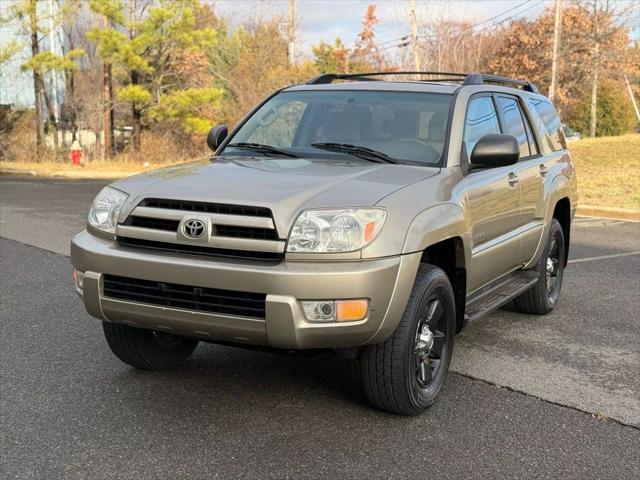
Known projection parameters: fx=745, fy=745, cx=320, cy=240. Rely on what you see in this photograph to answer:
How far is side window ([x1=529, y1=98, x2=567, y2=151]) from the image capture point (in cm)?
636

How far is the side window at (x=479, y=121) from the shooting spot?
4.81 meters

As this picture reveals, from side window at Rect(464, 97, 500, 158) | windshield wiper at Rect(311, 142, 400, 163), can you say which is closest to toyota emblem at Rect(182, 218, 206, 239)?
windshield wiper at Rect(311, 142, 400, 163)

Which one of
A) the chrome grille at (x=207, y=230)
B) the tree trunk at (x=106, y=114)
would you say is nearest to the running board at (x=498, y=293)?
the chrome grille at (x=207, y=230)

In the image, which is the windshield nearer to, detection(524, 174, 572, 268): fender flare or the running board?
the running board

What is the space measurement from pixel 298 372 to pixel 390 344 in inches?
44.2

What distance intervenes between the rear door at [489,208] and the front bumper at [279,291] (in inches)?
40.5

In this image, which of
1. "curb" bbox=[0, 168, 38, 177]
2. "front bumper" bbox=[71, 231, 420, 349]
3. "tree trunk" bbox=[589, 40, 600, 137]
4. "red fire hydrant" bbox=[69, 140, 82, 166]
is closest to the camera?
"front bumper" bbox=[71, 231, 420, 349]

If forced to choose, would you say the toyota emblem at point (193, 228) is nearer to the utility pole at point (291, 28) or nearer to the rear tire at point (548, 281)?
the rear tire at point (548, 281)

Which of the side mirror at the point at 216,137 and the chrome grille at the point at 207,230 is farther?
the side mirror at the point at 216,137

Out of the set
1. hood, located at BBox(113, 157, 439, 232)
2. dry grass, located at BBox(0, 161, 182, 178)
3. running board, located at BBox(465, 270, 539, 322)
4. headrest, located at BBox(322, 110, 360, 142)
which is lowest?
dry grass, located at BBox(0, 161, 182, 178)

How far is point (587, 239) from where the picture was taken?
35.7ft

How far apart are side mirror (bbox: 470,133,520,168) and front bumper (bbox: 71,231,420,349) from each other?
3.55ft

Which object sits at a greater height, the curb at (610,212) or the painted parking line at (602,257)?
the painted parking line at (602,257)

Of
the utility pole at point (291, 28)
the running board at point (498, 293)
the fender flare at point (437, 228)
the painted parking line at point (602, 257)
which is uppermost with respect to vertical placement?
the utility pole at point (291, 28)
